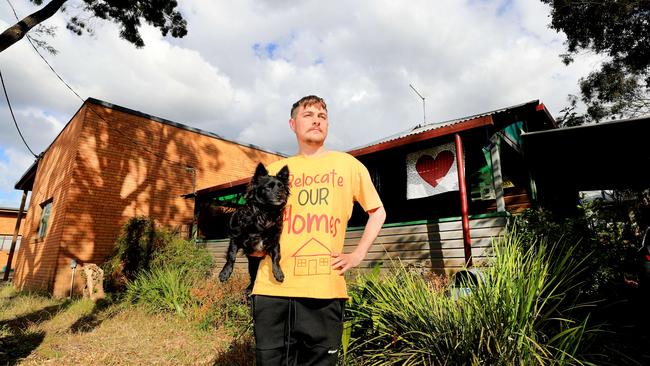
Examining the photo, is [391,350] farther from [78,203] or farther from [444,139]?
[78,203]

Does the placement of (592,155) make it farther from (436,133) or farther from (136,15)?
(136,15)

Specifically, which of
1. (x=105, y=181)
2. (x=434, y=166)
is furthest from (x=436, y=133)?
(x=105, y=181)

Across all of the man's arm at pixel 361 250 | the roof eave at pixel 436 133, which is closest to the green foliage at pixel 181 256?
the roof eave at pixel 436 133

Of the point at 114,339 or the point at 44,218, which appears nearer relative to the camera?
the point at 114,339

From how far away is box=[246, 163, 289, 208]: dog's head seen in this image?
1576mm

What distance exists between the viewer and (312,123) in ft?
5.76

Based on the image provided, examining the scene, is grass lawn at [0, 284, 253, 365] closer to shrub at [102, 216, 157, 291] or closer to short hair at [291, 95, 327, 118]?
shrub at [102, 216, 157, 291]

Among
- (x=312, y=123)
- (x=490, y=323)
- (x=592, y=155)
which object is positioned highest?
(x=592, y=155)

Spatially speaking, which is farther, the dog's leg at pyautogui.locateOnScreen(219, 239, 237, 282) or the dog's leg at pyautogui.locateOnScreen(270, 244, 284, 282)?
the dog's leg at pyautogui.locateOnScreen(219, 239, 237, 282)

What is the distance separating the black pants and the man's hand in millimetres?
152

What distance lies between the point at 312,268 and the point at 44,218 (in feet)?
50.9

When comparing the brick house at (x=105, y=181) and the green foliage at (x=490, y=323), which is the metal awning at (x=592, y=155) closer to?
the green foliage at (x=490, y=323)

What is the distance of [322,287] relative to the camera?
1489mm

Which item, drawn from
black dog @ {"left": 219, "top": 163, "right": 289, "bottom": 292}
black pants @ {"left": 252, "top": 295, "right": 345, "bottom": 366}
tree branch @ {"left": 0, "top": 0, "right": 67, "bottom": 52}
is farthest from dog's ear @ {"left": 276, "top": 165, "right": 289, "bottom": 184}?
tree branch @ {"left": 0, "top": 0, "right": 67, "bottom": 52}
